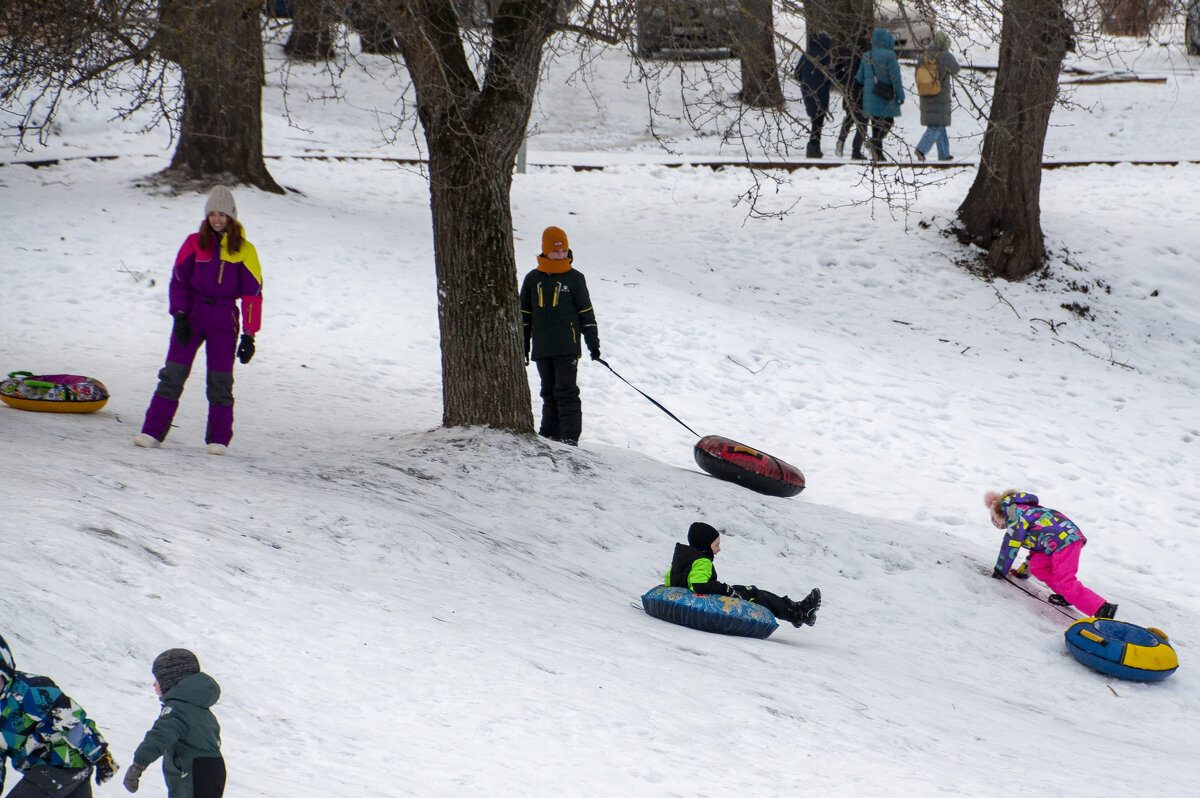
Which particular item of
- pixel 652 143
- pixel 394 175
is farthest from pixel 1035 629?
pixel 652 143

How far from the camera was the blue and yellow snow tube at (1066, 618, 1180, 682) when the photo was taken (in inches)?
271

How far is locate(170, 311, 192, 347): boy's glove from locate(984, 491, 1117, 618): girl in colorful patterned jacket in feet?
Answer: 18.5

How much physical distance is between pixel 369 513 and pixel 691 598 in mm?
1890

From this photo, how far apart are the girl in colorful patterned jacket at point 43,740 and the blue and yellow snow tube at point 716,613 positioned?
3.73 metres

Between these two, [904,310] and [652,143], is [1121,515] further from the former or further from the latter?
[652,143]

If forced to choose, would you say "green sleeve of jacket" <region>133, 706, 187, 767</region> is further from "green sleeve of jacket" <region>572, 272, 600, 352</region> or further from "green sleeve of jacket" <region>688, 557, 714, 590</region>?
"green sleeve of jacket" <region>572, 272, 600, 352</region>

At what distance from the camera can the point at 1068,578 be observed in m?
7.77

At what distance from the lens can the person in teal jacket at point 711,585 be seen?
21.1ft

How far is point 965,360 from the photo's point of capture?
13.4 meters

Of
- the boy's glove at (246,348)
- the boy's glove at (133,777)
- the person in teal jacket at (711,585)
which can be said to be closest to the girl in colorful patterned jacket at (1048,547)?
the person in teal jacket at (711,585)

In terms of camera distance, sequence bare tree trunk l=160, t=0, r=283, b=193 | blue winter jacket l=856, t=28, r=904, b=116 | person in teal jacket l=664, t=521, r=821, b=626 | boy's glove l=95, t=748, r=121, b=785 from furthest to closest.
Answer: blue winter jacket l=856, t=28, r=904, b=116, bare tree trunk l=160, t=0, r=283, b=193, person in teal jacket l=664, t=521, r=821, b=626, boy's glove l=95, t=748, r=121, b=785

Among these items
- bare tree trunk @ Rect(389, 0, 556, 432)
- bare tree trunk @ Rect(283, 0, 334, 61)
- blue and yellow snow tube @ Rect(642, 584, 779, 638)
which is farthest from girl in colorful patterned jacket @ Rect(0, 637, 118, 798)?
bare tree trunk @ Rect(389, 0, 556, 432)

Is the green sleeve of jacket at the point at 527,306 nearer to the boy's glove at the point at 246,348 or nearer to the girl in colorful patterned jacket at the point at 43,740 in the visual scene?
the boy's glove at the point at 246,348

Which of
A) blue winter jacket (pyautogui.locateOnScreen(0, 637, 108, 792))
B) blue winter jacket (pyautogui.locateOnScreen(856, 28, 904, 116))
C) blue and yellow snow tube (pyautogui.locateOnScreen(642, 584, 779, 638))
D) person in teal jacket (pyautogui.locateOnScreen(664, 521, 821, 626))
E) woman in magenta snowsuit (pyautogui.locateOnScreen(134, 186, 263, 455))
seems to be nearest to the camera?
blue winter jacket (pyautogui.locateOnScreen(0, 637, 108, 792))
